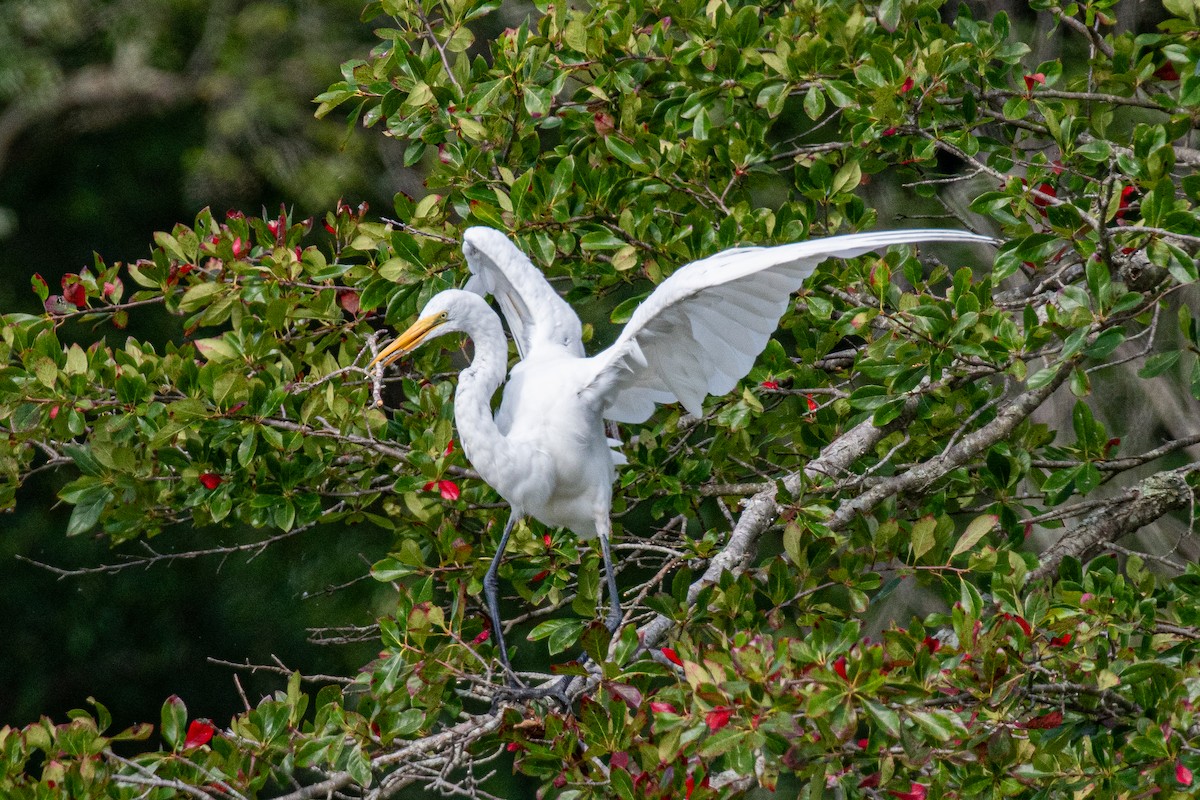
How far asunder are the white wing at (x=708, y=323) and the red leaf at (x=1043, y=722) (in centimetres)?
58

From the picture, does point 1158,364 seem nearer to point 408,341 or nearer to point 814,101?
point 814,101

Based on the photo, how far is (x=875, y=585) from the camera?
→ 1.88 meters

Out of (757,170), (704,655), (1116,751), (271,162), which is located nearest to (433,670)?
(704,655)

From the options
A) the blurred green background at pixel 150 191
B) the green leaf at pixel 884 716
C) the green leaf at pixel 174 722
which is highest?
the green leaf at pixel 884 716

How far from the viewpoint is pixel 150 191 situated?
4.90m

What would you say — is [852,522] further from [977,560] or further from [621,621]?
[621,621]

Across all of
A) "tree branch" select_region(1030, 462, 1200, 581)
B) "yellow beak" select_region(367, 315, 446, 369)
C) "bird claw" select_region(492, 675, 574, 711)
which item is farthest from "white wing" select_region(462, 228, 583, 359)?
"tree branch" select_region(1030, 462, 1200, 581)

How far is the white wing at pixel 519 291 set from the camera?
2.10 meters

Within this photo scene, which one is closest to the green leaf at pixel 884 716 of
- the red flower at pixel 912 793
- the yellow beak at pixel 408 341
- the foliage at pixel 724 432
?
the foliage at pixel 724 432

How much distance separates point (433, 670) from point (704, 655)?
427 mm

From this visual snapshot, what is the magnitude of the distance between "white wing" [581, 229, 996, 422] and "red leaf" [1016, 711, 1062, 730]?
58 centimetres

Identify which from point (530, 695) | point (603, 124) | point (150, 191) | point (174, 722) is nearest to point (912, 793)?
point (530, 695)

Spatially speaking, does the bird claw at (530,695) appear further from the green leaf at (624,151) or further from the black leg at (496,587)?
the green leaf at (624,151)

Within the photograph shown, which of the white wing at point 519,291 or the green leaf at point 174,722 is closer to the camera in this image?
the green leaf at point 174,722
